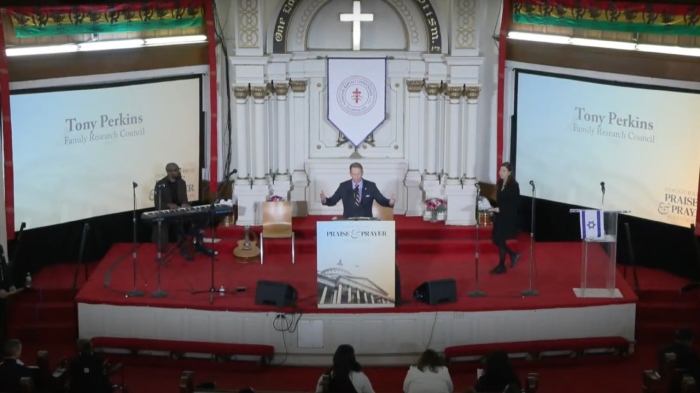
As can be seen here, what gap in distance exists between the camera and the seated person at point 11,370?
39.3 ft

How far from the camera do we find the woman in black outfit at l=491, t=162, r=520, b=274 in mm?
16234

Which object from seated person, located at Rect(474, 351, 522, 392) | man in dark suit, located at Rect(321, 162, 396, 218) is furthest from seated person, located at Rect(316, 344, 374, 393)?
man in dark suit, located at Rect(321, 162, 396, 218)

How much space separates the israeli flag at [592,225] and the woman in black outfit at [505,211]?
3.51 feet

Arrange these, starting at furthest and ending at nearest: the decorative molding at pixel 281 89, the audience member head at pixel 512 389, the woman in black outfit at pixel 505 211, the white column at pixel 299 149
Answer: the white column at pixel 299 149 → the decorative molding at pixel 281 89 → the woman in black outfit at pixel 505 211 → the audience member head at pixel 512 389

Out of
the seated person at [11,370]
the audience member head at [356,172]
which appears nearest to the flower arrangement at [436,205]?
the audience member head at [356,172]

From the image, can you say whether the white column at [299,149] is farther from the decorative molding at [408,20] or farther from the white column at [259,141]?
the decorative molding at [408,20]

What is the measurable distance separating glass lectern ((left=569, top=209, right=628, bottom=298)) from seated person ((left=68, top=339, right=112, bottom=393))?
6220 mm

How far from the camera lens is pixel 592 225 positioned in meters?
15.5

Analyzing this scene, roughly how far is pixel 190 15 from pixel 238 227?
307 centimetres

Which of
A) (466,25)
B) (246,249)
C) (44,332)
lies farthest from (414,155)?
(44,332)

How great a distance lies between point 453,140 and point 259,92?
2871 millimetres

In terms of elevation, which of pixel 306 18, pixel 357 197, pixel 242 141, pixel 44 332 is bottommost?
pixel 44 332

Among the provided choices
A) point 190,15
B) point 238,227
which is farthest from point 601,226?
point 190,15

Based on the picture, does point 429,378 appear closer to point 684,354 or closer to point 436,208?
point 684,354
